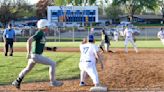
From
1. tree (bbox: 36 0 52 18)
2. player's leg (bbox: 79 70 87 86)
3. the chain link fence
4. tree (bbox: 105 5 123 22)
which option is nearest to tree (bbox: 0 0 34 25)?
tree (bbox: 36 0 52 18)

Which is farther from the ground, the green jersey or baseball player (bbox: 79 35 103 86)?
the green jersey

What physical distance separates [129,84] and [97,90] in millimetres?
2094

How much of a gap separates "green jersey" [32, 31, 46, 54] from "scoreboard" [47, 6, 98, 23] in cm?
4156

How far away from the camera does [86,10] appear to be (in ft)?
180

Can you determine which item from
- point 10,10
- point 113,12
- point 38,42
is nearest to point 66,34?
point 10,10

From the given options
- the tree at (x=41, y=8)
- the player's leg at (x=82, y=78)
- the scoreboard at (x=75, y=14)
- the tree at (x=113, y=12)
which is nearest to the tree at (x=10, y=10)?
the tree at (x=41, y=8)

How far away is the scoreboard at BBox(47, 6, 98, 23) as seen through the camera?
5466 cm

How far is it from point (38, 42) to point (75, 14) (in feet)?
139

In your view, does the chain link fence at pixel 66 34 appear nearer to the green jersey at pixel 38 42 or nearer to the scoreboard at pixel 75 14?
the scoreboard at pixel 75 14

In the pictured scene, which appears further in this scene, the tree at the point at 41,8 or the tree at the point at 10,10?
the tree at the point at 41,8

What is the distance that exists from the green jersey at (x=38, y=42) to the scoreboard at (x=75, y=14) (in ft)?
136

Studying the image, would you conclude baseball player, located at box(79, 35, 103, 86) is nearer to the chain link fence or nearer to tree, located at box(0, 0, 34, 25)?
the chain link fence

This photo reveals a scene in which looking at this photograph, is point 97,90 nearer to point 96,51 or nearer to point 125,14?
point 96,51

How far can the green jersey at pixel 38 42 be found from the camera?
42.1ft
